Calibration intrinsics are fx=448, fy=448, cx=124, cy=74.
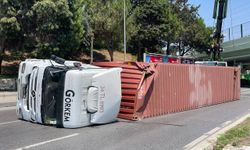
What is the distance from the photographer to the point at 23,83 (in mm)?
12844

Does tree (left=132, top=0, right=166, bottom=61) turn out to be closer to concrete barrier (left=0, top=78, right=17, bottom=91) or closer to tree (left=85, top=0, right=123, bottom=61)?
tree (left=85, top=0, right=123, bottom=61)

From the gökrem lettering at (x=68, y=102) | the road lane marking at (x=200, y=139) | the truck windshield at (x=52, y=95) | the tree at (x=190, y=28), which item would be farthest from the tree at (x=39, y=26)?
the tree at (x=190, y=28)

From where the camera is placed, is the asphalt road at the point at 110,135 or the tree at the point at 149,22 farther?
the tree at the point at 149,22

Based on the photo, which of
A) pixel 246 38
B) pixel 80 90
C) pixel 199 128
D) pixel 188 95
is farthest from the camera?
pixel 246 38

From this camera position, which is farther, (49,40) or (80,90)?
(49,40)

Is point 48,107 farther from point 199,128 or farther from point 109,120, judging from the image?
point 199,128

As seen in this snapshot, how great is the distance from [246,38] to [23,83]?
47460 mm

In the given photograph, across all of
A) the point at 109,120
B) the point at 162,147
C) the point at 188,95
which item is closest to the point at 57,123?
the point at 109,120

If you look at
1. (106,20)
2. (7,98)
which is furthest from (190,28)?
(7,98)

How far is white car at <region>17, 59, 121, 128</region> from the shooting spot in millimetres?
11797

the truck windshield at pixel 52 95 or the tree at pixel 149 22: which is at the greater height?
the tree at pixel 149 22

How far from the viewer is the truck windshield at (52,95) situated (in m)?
11.8

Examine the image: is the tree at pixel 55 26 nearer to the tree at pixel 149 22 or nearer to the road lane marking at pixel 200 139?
the road lane marking at pixel 200 139

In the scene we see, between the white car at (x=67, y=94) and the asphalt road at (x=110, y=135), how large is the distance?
0.30m
